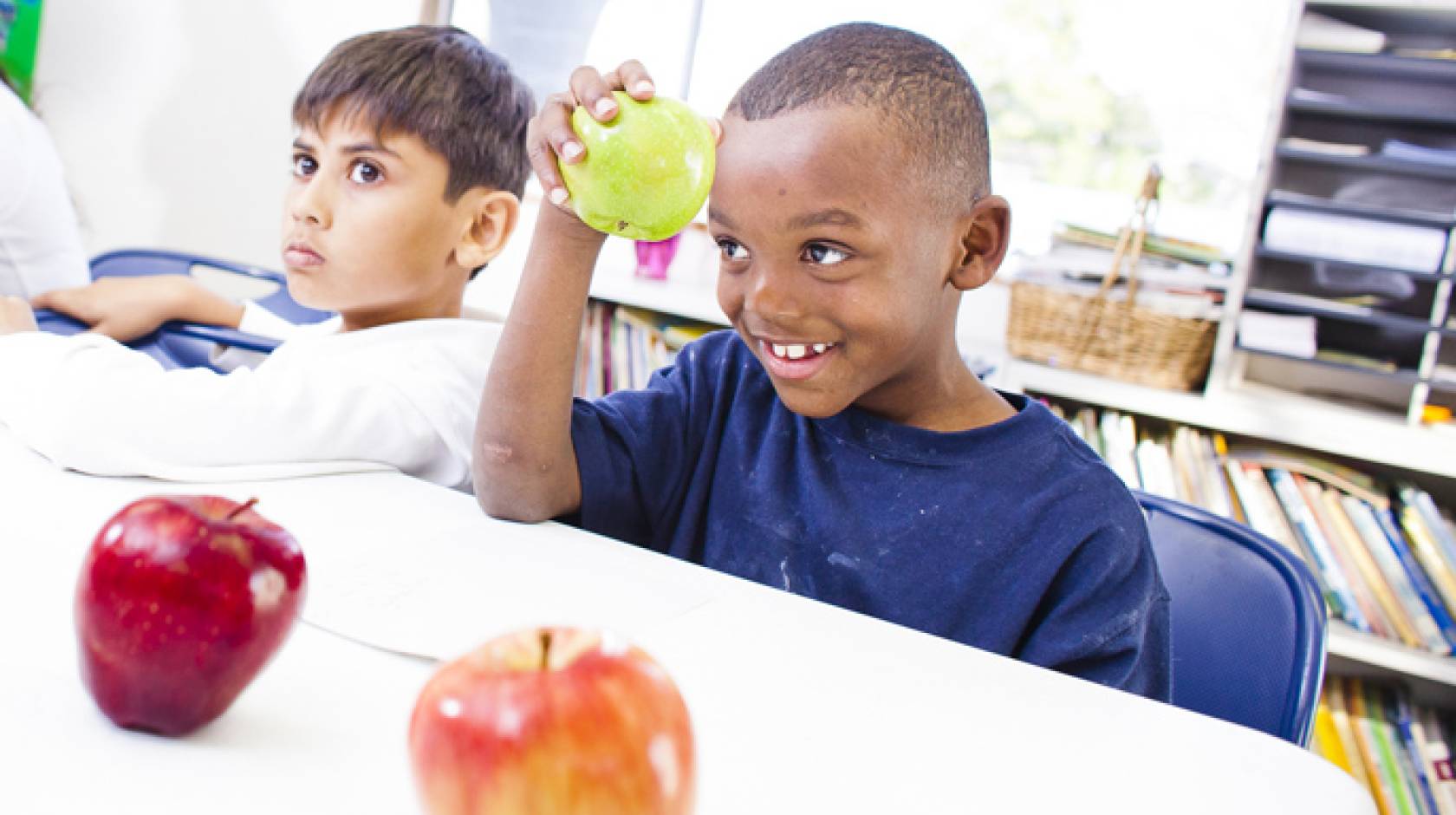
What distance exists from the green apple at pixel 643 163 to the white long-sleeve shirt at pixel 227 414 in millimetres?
315

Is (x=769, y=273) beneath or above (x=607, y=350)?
above

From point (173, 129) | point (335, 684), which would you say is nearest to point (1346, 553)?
point (335, 684)

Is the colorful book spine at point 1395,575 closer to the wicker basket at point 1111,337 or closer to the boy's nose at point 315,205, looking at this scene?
the wicker basket at point 1111,337

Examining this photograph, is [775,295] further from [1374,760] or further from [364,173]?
[1374,760]

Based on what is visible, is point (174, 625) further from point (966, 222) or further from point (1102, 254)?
point (1102, 254)

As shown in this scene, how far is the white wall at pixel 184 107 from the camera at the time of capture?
10.6 ft

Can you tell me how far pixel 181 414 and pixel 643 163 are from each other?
428 mm

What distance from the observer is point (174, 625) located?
0.46m

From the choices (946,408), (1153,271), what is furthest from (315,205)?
(1153,271)

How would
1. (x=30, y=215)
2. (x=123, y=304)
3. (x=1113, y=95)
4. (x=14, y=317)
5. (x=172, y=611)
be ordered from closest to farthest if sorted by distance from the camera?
(x=172, y=611)
(x=14, y=317)
(x=123, y=304)
(x=30, y=215)
(x=1113, y=95)

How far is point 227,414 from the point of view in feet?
2.98

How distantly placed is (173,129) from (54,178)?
1.53m

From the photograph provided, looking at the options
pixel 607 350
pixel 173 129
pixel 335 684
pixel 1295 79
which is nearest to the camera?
pixel 335 684

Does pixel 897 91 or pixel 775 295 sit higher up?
pixel 897 91
